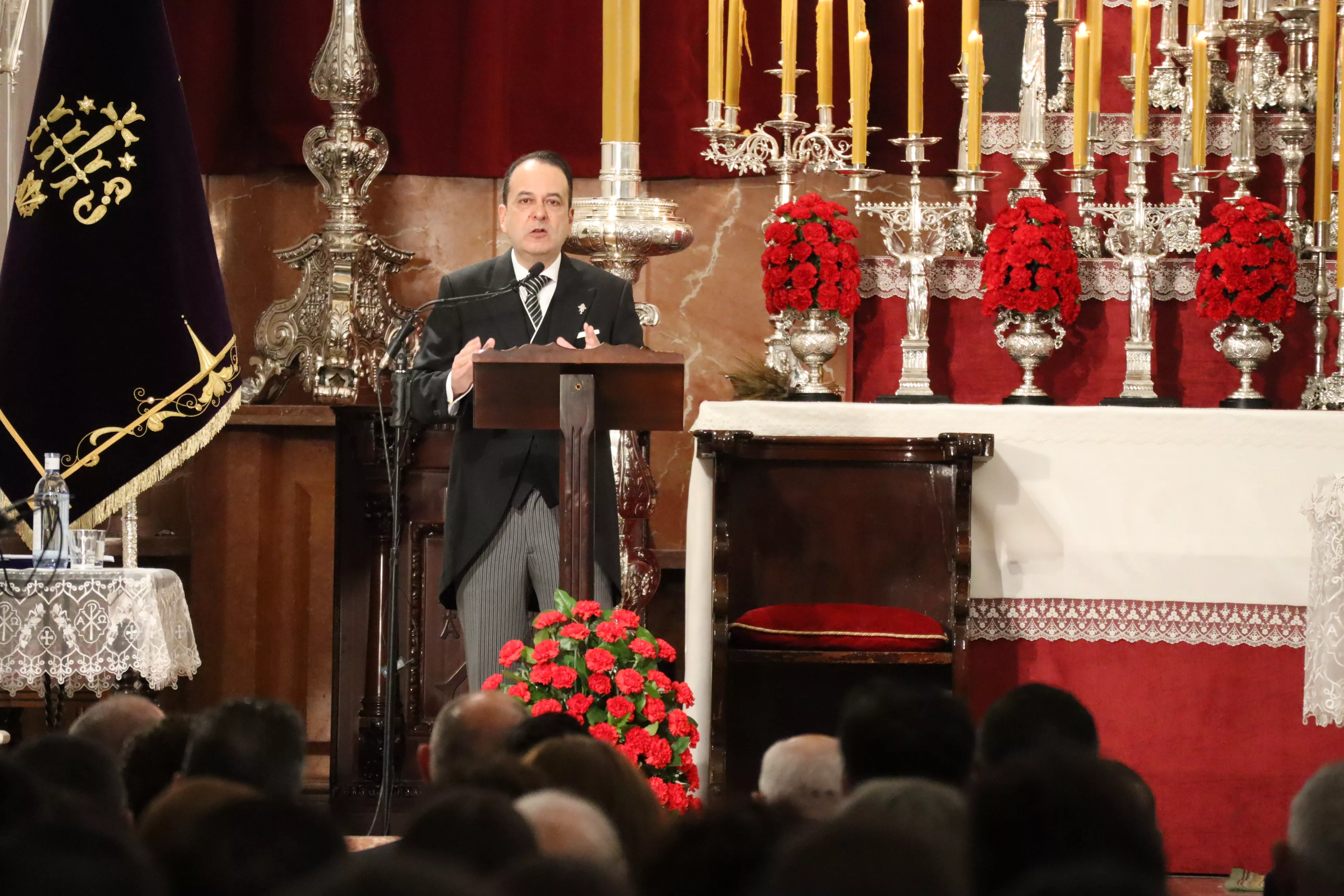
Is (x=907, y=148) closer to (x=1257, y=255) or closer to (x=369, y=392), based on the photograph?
(x=1257, y=255)

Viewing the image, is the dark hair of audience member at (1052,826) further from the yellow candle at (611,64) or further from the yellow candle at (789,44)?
the yellow candle at (789,44)

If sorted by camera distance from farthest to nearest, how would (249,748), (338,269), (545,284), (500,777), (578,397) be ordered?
(338,269) → (545,284) → (578,397) → (249,748) → (500,777)

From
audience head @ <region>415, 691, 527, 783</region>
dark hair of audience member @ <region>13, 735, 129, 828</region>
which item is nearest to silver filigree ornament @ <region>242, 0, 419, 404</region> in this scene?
audience head @ <region>415, 691, 527, 783</region>

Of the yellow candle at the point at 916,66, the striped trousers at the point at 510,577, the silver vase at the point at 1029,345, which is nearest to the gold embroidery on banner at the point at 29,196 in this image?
the striped trousers at the point at 510,577

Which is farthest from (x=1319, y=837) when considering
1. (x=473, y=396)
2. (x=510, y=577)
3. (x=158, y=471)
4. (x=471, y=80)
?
(x=471, y=80)

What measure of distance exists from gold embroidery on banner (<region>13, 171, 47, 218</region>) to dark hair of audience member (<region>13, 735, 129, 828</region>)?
11.4 ft

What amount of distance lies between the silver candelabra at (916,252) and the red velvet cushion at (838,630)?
81 cm

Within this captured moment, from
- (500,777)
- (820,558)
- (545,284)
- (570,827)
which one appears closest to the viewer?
(570,827)

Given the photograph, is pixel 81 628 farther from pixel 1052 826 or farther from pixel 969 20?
pixel 1052 826

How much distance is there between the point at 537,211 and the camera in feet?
11.6

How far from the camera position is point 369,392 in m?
5.29

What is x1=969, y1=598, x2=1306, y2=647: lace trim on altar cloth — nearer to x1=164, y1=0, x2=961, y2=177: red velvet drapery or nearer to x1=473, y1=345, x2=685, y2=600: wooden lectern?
x1=473, y1=345, x2=685, y2=600: wooden lectern

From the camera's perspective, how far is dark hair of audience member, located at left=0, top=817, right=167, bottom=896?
931 millimetres

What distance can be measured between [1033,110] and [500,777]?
383 centimetres
